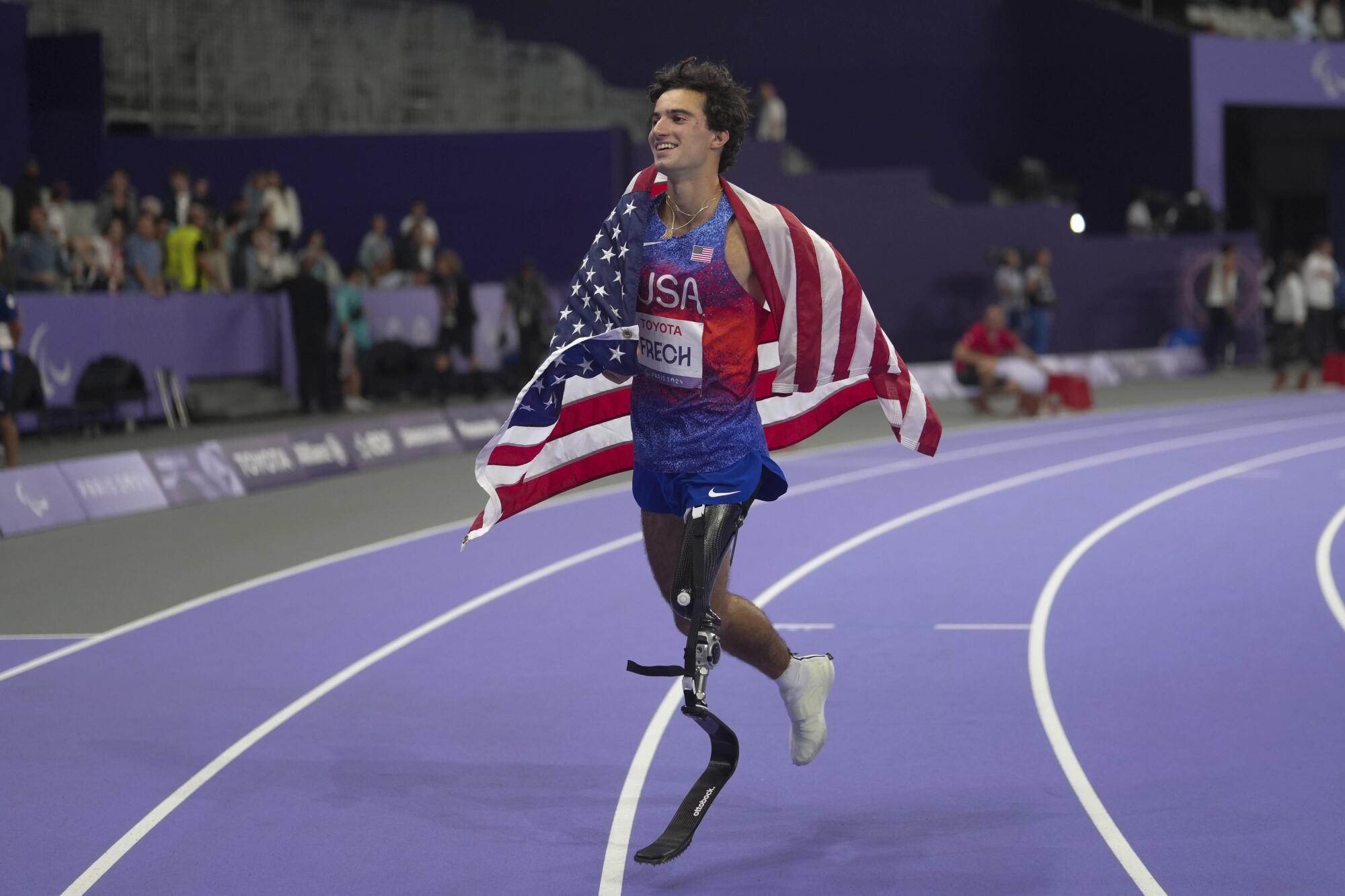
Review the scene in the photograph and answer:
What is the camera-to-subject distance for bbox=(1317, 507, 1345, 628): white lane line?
880 centimetres

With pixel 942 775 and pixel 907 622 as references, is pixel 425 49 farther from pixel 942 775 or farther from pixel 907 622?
pixel 942 775

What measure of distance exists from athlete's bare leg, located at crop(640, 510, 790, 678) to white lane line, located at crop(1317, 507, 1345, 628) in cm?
425

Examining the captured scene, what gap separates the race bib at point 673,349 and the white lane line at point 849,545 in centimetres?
A: 141

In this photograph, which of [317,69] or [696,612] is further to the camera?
[317,69]

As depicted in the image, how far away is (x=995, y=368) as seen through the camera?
1969cm

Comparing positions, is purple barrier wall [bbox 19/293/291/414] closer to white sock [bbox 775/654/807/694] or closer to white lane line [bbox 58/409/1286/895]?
white lane line [bbox 58/409/1286/895]

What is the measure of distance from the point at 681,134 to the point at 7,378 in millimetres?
9082

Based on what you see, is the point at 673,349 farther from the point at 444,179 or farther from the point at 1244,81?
the point at 1244,81

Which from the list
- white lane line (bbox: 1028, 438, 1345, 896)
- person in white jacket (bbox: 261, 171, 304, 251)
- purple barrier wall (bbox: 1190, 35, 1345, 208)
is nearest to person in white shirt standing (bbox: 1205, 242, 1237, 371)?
purple barrier wall (bbox: 1190, 35, 1345, 208)

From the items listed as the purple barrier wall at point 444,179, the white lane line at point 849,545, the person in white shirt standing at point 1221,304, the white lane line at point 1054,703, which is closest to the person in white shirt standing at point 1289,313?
the person in white shirt standing at point 1221,304

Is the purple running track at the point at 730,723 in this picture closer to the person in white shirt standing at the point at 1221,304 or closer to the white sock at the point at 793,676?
the white sock at the point at 793,676

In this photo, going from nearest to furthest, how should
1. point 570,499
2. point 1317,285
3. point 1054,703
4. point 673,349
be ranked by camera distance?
point 673,349 → point 1054,703 → point 570,499 → point 1317,285

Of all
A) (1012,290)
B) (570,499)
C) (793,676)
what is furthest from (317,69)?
(793,676)

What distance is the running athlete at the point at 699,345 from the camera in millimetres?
4957
